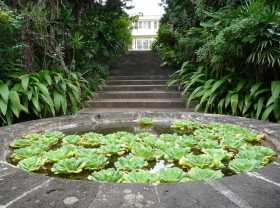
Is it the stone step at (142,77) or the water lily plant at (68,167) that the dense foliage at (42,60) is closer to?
the stone step at (142,77)

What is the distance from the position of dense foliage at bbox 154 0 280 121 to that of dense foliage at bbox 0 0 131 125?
202 cm

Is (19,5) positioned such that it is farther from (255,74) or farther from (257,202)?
(257,202)

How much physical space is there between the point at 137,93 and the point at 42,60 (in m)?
2.05

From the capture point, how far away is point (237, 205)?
54.6 inches

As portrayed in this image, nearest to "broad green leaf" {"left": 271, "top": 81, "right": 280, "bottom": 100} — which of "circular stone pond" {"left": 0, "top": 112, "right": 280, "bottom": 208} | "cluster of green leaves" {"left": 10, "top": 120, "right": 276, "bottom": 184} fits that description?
"circular stone pond" {"left": 0, "top": 112, "right": 280, "bottom": 208}

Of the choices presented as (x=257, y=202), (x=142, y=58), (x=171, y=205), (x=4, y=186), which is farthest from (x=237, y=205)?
(x=142, y=58)

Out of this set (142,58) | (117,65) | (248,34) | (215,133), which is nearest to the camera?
(215,133)

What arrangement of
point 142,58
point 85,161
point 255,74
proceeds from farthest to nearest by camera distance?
point 142,58 < point 255,74 < point 85,161

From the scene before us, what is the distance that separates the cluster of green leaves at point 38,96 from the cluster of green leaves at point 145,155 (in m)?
1.53

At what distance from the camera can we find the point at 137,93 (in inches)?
259

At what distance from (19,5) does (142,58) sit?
5482 millimetres

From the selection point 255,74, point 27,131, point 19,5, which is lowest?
point 27,131

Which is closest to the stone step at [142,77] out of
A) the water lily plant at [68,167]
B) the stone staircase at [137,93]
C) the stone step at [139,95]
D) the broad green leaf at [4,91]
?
the stone staircase at [137,93]

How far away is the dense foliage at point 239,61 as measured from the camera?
174 inches
